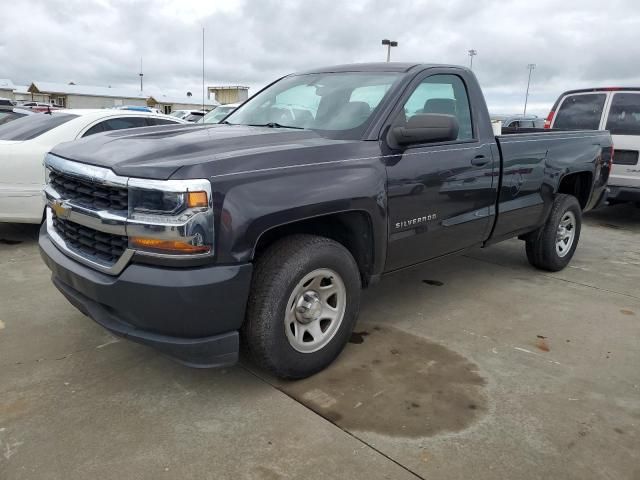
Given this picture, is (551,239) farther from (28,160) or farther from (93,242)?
(28,160)

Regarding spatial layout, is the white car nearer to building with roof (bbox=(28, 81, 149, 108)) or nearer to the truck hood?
the truck hood

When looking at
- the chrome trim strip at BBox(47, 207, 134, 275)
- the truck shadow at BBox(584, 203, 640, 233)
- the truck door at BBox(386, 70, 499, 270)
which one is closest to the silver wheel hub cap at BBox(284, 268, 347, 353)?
the truck door at BBox(386, 70, 499, 270)

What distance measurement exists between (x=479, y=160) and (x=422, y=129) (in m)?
0.98

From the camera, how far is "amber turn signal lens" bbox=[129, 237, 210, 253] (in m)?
2.49

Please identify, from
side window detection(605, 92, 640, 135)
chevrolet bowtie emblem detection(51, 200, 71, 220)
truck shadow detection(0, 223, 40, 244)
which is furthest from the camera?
side window detection(605, 92, 640, 135)

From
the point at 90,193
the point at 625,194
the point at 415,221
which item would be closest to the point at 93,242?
the point at 90,193

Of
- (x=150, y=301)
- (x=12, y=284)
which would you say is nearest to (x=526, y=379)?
(x=150, y=301)

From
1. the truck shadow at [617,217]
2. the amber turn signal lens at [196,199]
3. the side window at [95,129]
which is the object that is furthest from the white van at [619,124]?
the amber turn signal lens at [196,199]

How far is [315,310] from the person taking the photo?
3105 millimetres

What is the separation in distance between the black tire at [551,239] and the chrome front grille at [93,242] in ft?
13.4

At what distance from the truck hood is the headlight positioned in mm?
58

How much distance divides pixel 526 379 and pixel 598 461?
30.9 inches

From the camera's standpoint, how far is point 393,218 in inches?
132

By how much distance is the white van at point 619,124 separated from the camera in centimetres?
777
